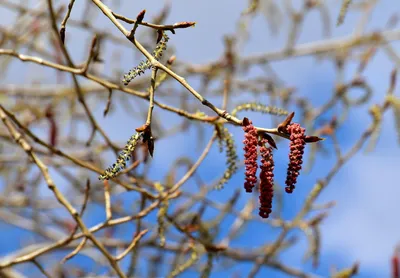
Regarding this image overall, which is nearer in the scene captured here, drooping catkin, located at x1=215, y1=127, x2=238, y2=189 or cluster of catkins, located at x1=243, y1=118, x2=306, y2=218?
cluster of catkins, located at x1=243, y1=118, x2=306, y2=218

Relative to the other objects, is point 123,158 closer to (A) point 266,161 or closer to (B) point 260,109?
(A) point 266,161

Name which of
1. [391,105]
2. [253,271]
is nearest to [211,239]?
[253,271]

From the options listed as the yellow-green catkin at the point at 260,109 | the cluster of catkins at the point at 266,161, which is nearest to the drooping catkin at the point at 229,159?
the yellow-green catkin at the point at 260,109

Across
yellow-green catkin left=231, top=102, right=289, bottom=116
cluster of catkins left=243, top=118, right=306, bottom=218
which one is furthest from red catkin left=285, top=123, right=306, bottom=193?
yellow-green catkin left=231, top=102, right=289, bottom=116

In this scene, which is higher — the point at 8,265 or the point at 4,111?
the point at 4,111

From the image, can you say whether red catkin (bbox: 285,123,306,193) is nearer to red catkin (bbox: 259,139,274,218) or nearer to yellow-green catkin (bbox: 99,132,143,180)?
red catkin (bbox: 259,139,274,218)

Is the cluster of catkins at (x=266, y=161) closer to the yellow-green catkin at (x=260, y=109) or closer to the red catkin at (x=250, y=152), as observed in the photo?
the red catkin at (x=250, y=152)

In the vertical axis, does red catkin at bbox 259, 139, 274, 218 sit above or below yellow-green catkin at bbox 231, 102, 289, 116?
below

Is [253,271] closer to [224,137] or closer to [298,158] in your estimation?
[224,137]
